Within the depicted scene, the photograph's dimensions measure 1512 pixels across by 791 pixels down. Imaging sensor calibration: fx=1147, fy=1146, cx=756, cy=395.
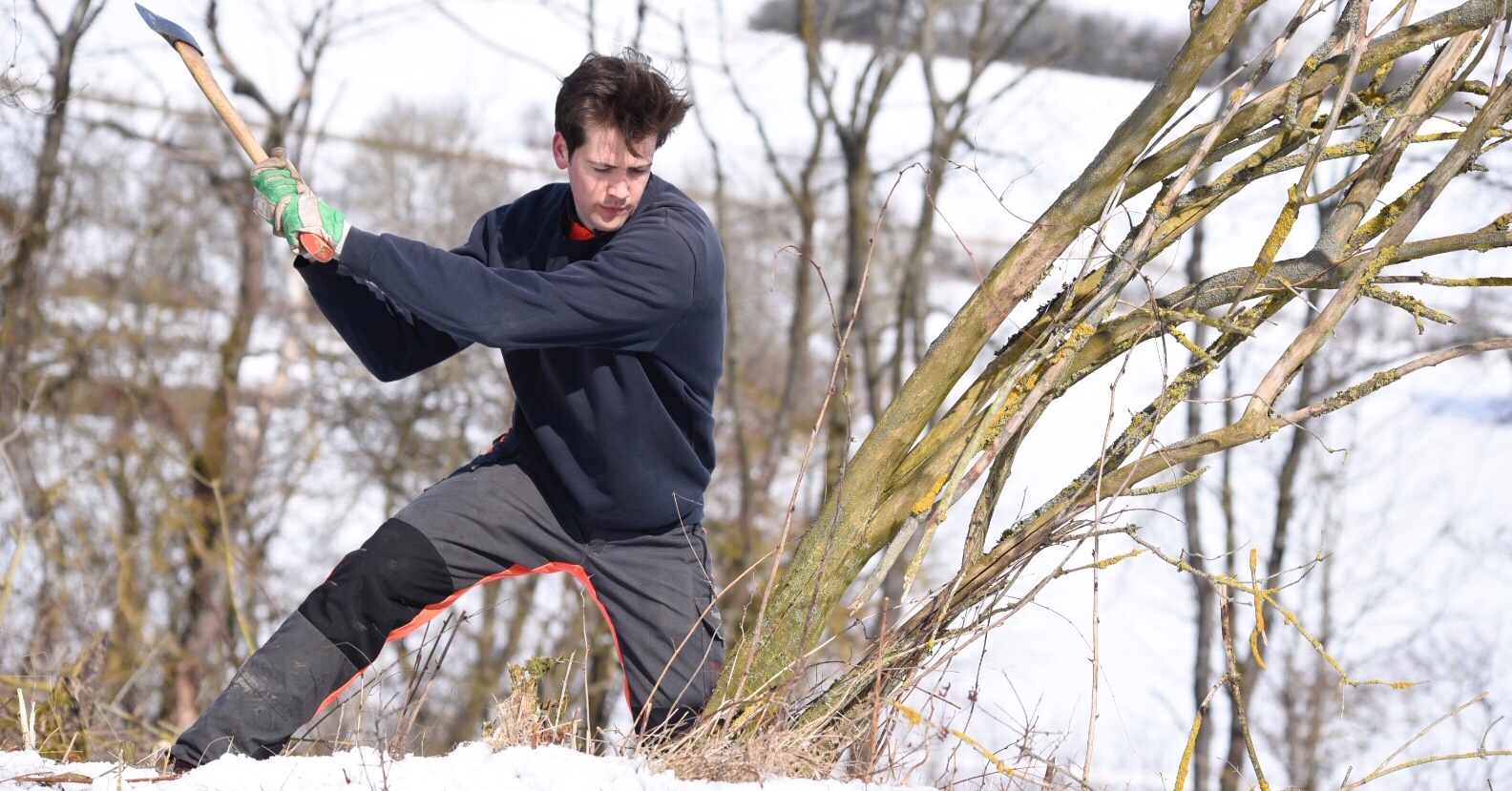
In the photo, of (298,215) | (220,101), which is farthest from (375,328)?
(220,101)

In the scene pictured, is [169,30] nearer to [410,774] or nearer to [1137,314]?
[410,774]

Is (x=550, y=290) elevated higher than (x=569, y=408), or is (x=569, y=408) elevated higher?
(x=550, y=290)

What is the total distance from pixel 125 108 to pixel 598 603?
472 inches

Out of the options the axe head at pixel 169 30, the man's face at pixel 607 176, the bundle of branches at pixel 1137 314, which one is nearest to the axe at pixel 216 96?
the axe head at pixel 169 30

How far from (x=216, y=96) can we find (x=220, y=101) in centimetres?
1

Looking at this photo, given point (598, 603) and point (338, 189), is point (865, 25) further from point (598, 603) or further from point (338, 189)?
point (598, 603)

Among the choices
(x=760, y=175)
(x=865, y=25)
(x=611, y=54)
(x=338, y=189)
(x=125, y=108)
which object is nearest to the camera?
(x=611, y=54)

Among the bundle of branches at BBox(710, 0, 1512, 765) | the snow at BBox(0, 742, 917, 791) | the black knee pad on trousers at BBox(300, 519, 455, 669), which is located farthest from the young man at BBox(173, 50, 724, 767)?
the bundle of branches at BBox(710, 0, 1512, 765)

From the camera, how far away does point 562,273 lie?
8.11 ft

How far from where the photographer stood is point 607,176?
8.89ft

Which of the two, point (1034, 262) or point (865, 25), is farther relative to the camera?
point (865, 25)

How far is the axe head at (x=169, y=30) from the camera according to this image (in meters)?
2.64

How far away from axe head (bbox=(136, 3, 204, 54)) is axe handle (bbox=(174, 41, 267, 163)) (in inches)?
0.7

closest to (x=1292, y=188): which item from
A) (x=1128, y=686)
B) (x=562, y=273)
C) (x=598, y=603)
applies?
(x=562, y=273)
